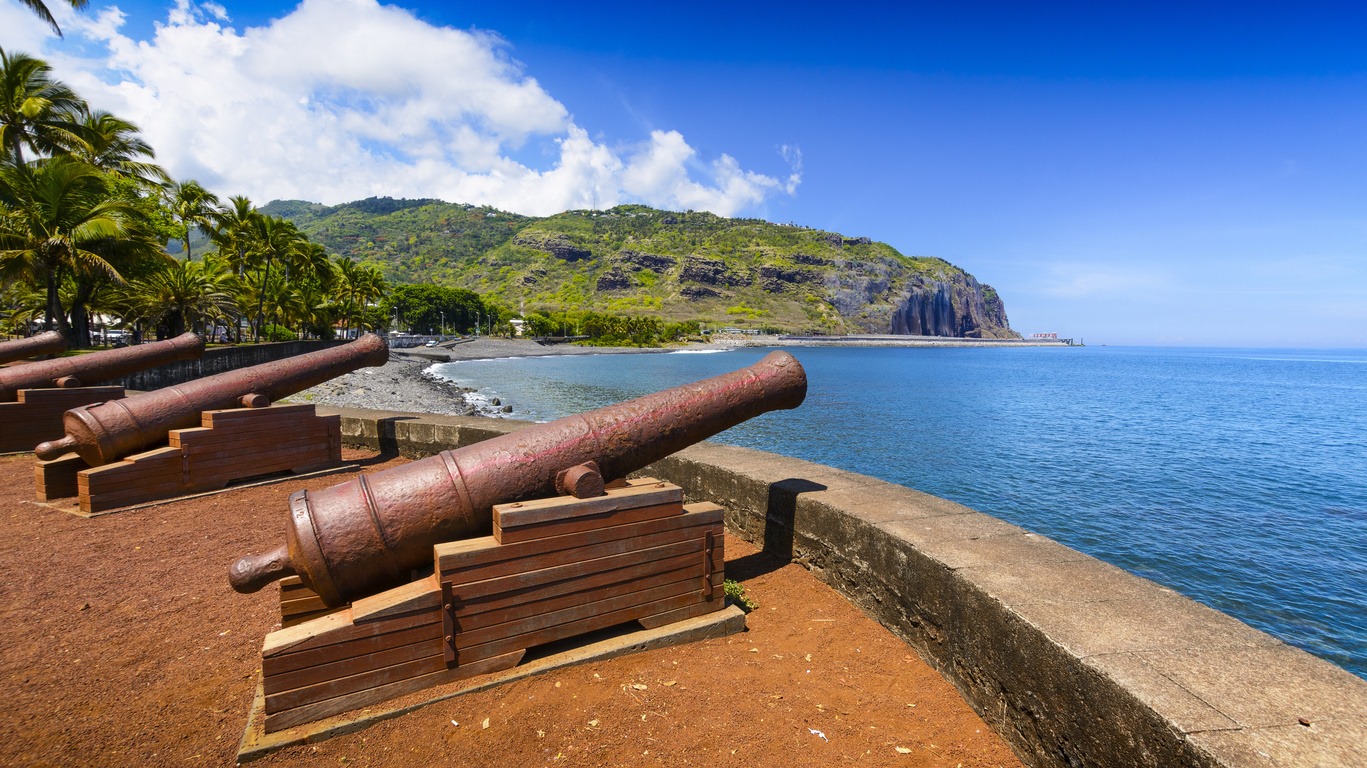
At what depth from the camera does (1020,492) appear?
15.8 meters

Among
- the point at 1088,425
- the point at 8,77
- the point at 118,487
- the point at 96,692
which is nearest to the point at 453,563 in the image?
the point at 96,692

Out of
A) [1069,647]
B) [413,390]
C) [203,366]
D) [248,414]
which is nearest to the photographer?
[1069,647]

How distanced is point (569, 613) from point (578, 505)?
0.58 meters

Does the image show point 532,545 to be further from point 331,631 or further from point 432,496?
point 331,631

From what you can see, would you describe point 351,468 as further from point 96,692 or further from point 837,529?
point 837,529

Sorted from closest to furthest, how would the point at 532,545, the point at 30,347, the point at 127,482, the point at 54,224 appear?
the point at 532,545, the point at 127,482, the point at 30,347, the point at 54,224

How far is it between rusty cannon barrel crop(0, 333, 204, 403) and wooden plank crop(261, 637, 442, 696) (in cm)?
809

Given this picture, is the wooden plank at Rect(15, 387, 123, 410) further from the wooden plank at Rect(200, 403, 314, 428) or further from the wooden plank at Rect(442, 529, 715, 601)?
the wooden plank at Rect(442, 529, 715, 601)

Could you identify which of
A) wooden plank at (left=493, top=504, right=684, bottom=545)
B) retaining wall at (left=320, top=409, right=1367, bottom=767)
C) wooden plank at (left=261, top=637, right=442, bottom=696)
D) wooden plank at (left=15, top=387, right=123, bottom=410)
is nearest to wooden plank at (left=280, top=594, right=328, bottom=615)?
wooden plank at (left=261, top=637, right=442, bottom=696)

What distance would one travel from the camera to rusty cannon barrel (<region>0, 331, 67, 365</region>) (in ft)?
35.1

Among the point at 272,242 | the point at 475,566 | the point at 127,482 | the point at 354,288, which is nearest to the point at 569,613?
the point at 475,566

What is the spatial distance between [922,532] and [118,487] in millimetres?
7427

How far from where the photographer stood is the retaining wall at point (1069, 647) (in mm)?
2021

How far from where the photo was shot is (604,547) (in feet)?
11.4
